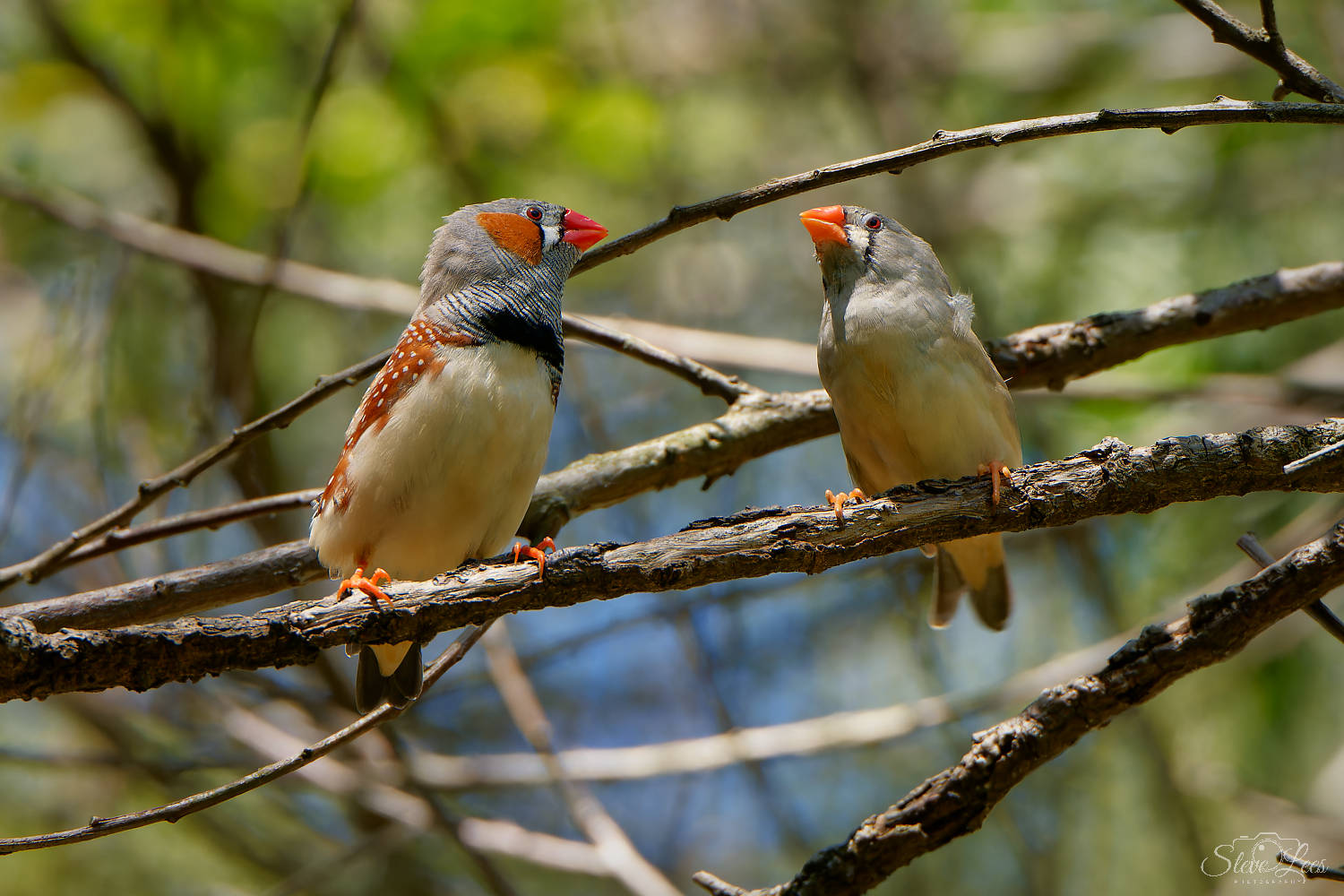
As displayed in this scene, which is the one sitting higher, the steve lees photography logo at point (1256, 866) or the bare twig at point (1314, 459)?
the bare twig at point (1314, 459)

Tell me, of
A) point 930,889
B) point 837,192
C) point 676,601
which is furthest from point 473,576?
point 837,192

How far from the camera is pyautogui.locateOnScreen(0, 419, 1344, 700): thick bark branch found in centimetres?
191

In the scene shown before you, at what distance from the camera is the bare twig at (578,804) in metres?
3.86

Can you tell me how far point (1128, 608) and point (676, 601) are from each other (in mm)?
2695

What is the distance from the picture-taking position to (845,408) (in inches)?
142

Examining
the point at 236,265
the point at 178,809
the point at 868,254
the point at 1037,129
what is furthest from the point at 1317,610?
the point at 236,265

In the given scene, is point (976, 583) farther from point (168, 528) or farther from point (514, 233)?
point (168, 528)

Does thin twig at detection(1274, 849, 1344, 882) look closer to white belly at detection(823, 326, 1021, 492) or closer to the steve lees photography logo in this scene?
the steve lees photography logo

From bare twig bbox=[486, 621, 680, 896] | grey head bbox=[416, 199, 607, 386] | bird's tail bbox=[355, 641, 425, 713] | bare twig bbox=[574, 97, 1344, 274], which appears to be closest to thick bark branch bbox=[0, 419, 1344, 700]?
bare twig bbox=[574, 97, 1344, 274]

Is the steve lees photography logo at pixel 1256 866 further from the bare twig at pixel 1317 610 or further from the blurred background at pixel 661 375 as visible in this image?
the bare twig at pixel 1317 610

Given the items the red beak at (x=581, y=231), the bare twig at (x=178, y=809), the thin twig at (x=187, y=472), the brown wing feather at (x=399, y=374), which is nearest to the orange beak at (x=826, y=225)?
the red beak at (x=581, y=231)

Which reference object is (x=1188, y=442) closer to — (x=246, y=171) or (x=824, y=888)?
(x=824, y=888)

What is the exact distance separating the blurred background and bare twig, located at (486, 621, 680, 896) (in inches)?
18.4

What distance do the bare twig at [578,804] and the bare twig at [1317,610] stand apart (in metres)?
2.37
